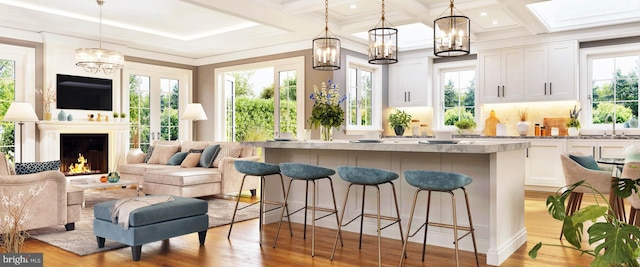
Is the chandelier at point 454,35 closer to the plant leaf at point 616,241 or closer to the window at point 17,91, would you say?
the plant leaf at point 616,241

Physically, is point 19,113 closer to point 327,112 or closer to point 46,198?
point 46,198

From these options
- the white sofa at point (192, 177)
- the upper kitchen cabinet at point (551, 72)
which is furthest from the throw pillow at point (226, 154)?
the upper kitchen cabinet at point (551, 72)

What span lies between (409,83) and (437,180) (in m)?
5.90

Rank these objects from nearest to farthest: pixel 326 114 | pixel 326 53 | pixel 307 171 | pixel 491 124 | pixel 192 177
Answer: pixel 307 171, pixel 326 53, pixel 326 114, pixel 192 177, pixel 491 124

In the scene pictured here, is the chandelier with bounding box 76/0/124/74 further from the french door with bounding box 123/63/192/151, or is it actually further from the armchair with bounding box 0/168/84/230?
the armchair with bounding box 0/168/84/230

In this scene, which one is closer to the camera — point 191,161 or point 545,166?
point 191,161

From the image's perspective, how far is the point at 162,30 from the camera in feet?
27.0

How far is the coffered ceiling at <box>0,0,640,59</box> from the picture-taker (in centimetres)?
602

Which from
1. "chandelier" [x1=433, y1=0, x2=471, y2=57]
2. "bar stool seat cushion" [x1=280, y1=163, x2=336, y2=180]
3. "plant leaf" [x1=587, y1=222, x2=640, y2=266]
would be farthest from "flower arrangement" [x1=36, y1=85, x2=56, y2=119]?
"plant leaf" [x1=587, y1=222, x2=640, y2=266]

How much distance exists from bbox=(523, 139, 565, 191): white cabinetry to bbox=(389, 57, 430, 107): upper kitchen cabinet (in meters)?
2.19

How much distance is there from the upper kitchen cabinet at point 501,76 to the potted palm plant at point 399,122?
1.45m

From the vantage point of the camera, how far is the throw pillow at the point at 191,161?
698 cm

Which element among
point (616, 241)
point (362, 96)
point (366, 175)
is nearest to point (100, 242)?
point (366, 175)

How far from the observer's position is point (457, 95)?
880 cm
